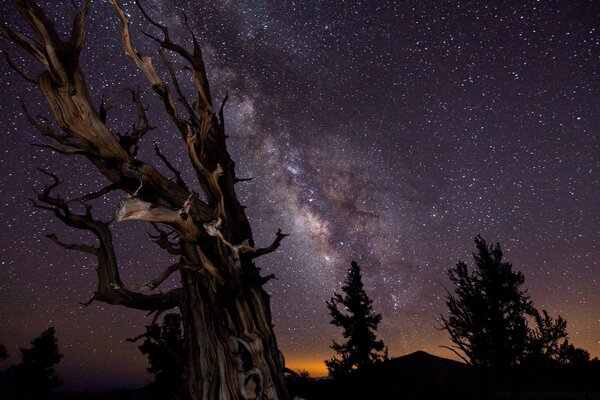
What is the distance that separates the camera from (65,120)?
3502 millimetres

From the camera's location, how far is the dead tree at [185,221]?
3.48 m

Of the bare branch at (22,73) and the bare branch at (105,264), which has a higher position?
the bare branch at (22,73)

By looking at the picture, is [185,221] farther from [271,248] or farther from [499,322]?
[499,322]

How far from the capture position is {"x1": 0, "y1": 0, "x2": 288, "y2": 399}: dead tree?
3.48 metres

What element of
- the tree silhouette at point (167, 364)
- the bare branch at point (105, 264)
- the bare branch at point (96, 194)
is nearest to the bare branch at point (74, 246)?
the bare branch at point (105, 264)

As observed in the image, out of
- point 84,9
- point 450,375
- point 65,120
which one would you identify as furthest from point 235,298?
point 450,375

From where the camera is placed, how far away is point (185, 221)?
3.63 metres

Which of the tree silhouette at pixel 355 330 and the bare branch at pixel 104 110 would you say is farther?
the tree silhouette at pixel 355 330

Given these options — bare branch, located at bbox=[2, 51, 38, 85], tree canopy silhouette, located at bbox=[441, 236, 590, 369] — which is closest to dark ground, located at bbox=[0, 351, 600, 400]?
tree canopy silhouette, located at bbox=[441, 236, 590, 369]

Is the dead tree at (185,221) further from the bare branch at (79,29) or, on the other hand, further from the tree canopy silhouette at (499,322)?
the tree canopy silhouette at (499,322)

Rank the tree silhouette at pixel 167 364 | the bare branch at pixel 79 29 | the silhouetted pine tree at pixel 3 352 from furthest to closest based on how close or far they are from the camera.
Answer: the silhouetted pine tree at pixel 3 352 < the tree silhouette at pixel 167 364 < the bare branch at pixel 79 29

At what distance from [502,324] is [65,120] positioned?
1847 centimetres

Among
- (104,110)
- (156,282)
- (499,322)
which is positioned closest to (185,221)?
(156,282)

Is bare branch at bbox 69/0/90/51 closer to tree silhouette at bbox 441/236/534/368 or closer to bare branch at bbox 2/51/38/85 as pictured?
bare branch at bbox 2/51/38/85
